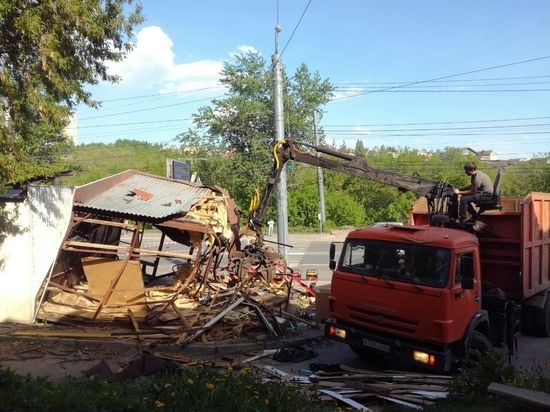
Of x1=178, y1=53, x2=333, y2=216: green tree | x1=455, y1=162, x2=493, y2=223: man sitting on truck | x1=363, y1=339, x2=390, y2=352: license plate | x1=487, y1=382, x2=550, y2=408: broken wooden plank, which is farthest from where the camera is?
x1=178, y1=53, x2=333, y2=216: green tree

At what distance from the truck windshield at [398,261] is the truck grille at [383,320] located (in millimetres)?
543

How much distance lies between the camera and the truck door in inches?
255

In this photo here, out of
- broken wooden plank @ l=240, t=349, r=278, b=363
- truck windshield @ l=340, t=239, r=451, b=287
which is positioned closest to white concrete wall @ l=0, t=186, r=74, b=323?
broken wooden plank @ l=240, t=349, r=278, b=363

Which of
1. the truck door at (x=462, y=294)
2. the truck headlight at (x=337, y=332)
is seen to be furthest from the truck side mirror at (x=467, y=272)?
the truck headlight at (x=337, y=332)

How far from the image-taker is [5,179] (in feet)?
25.1

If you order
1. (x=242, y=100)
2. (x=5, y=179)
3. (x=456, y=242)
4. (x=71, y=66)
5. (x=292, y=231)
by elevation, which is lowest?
(x=292, y=231)

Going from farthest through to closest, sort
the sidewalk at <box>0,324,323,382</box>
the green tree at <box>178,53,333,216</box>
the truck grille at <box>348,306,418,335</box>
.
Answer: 1. the green tree at <box>178,53,333,216</box>
2. the sidewalk at <box>0,324,323,382</box>
3. the truck grille at <box>348,306,418,335</box>

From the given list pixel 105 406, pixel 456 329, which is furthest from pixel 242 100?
pixel 105 406

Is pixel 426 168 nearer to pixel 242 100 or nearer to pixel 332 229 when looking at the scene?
pixel 332 229

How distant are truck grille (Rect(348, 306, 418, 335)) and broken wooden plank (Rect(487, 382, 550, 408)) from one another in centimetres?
200

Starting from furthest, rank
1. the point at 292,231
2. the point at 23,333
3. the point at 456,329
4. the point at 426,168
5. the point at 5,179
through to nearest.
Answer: the point at 426,168 → the point at 292,231 → the point at 23,333 → the point at 5,179 → the point at 456,329

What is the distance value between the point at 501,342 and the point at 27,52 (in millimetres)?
9097

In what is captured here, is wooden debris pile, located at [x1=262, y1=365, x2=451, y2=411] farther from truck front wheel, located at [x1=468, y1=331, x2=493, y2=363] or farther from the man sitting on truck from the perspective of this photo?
the man sitting on truck

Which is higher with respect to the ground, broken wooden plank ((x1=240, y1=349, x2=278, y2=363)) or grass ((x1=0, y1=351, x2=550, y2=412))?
grass ((x1=0, y1=351, x2=550, y2=412))
